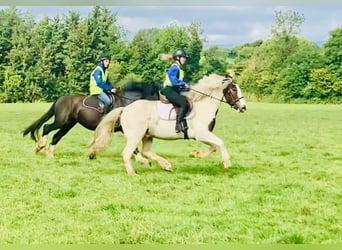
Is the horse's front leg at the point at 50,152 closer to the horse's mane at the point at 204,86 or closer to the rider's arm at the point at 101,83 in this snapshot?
the rider's arm at the point at 101,83

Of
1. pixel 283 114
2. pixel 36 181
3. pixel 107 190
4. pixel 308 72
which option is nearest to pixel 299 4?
pixel 308 72

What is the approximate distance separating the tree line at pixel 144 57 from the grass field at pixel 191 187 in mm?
126

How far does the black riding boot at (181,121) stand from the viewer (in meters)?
4.11

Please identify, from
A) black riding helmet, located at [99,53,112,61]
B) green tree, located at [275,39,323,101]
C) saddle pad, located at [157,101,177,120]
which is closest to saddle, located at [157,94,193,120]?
saddle pad, located at [157,101,177,120]

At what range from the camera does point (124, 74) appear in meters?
4.16

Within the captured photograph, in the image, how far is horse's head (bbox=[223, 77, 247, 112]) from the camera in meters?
4.08

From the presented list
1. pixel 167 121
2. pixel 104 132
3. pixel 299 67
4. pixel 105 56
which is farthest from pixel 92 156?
pixel 299 67

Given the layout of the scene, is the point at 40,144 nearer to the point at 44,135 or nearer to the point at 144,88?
the point at 44,135

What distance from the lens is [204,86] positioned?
414 centimetres

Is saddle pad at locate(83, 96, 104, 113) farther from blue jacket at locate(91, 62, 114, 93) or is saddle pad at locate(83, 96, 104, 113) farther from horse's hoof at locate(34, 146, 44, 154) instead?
horse's hoof at locate(34, 146, 44, 154)

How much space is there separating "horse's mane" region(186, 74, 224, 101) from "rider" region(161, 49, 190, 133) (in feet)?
0.17

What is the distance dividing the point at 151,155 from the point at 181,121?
27 centimetres

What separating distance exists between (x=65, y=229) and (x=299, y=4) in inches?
70.3

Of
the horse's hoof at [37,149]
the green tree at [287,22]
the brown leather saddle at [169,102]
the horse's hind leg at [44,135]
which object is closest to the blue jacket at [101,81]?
the brown leather saddle at [169,102]
